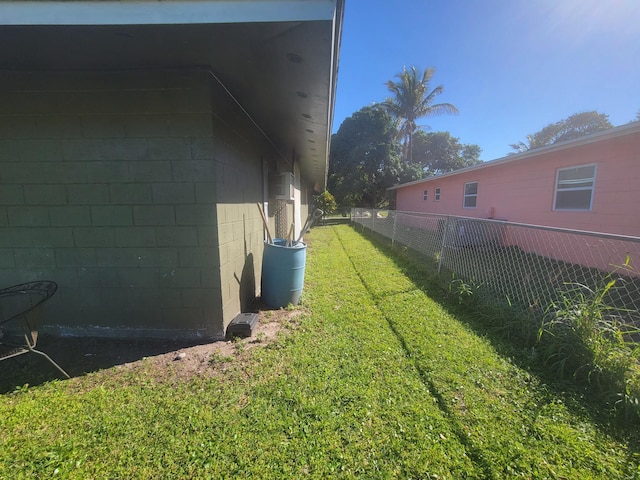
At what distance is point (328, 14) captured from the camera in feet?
5.19

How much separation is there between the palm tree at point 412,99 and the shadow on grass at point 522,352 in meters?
21.9

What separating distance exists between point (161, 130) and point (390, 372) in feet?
10.2

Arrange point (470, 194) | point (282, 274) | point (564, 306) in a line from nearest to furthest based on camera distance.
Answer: point (564, 306) → point (282, 274) → point (470, 194)

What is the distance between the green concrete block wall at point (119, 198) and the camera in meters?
2.62

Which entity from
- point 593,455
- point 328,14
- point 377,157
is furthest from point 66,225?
point 377,157

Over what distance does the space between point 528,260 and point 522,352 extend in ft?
9.62

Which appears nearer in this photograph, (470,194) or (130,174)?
(130,174)

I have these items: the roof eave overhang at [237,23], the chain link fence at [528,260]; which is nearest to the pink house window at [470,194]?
the chain link fence at [528,260]

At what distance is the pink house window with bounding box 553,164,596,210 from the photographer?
5910 mm

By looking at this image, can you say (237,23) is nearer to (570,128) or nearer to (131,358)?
(131,358)

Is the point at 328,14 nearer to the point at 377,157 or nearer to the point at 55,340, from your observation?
the point at 55,340

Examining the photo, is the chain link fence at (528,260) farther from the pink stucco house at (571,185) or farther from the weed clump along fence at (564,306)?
the pink stucco house at (571,185)

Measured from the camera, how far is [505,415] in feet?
6.29

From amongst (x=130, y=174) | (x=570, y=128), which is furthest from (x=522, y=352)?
(x=570, y=128)
